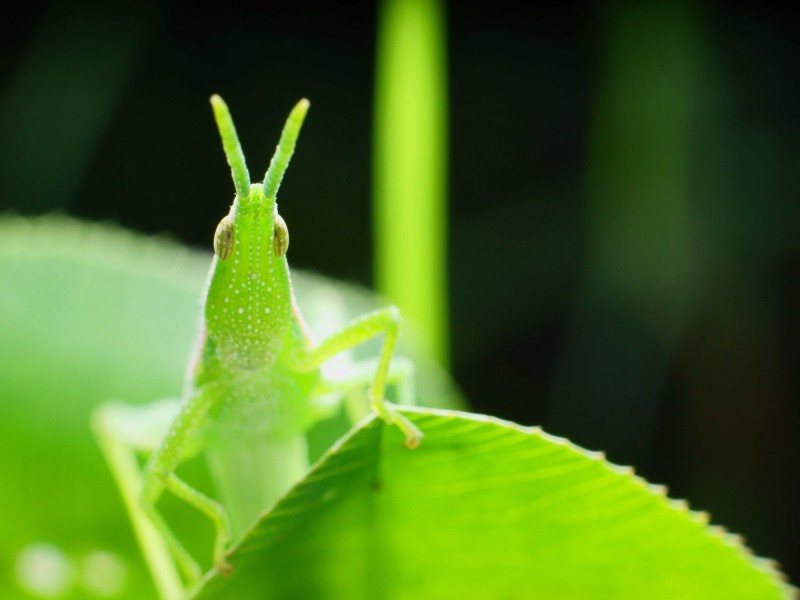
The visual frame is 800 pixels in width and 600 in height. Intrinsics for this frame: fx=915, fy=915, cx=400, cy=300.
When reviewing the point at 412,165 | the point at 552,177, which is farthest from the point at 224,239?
the point at 552,177

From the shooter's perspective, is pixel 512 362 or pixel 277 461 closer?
pixel 277 461

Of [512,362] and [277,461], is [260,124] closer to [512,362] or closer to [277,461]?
[512,362]

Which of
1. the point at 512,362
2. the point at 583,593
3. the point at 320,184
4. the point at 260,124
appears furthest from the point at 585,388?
the point at 583,593

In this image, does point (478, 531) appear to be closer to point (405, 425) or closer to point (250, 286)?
point (405, 425)

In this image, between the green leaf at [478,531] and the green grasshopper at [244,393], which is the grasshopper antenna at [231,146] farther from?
the green leaf at [478,531]

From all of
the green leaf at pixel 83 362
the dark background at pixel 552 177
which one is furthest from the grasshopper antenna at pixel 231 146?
the dark background at pixel 552 177

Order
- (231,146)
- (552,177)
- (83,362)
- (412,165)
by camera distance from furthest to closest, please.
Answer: (552,177), (412,165), (83,362), (231,146)
